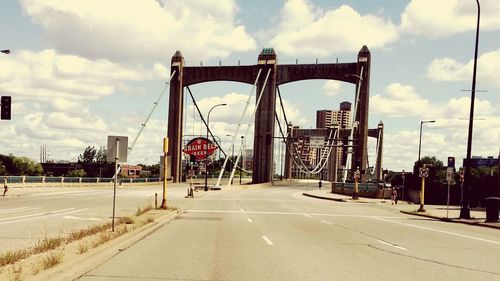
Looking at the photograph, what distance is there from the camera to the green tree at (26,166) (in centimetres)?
13738

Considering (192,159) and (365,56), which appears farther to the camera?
(365,56)

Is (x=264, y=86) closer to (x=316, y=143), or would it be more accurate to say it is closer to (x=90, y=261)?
(x=316, y=143)

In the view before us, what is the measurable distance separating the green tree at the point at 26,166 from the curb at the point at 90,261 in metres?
133

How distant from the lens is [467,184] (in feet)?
92.4

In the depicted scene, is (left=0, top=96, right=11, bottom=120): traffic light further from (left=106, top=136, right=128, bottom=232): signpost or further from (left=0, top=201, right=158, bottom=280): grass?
(left=106, top=136, right=128, bottom=232): signpost

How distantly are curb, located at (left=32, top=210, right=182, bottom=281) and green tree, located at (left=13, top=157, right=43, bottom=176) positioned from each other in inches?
5238

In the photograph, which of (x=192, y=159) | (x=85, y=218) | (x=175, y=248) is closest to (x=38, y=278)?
(x=175, y=248)

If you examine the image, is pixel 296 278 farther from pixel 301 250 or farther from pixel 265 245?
pixel 265 245

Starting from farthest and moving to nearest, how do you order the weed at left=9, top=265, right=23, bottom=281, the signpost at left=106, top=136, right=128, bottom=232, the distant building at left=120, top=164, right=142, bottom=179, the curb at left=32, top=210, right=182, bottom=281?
the distant building at left=120, top=164, right=142, bottom=179 < the signpost at left=106, top=136, right=128, bottom=232 < the curb at left=32, top=210, right=182, bottom=281 < the weed at left=9, top=265, right=23, bottom=281

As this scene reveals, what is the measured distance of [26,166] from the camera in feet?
459

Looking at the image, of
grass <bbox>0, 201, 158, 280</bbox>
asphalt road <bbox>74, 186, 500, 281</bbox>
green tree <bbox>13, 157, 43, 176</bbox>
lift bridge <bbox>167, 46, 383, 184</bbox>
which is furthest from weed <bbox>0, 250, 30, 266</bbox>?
green tree <bbox>13, 157, 43, 176</bbox>

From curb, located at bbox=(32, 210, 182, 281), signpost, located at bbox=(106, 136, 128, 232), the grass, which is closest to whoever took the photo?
curb, located at bbox=(32, 210, 182, 281)

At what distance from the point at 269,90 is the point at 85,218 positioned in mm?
78577

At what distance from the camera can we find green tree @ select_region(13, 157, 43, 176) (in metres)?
137
